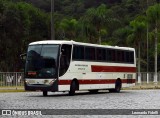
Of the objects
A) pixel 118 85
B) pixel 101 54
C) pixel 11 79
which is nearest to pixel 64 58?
pixel 101 54

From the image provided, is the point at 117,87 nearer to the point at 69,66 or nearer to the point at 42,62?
the point at 69,66

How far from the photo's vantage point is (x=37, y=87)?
30906mm

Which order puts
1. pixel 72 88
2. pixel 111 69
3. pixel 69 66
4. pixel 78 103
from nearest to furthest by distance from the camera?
1. pixel 78 103
2. pixel 69 66
3. pixel 72 88
4. pixel 111 69

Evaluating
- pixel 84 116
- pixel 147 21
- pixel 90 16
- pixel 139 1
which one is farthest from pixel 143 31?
pixel 84 116

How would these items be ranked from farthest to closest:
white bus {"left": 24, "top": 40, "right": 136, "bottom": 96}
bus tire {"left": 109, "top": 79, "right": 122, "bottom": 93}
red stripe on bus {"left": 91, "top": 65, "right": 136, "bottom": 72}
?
bus tire {"left": 109, "top": 79, "right": 122, "bottom": 93}
red stripe on bus {"left": 91, "top": 65, "right": 136, "bottom": 72}
white bus {"left": 24, "top": 40, "right": 136, "bottom": 96}

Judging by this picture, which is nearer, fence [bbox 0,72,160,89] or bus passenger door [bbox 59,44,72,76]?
bus passenger door [bbox 59,44,72,76]

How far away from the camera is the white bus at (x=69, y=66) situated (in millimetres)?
31047

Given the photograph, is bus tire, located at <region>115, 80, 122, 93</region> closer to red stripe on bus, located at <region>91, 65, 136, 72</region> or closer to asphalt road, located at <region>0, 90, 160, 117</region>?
red stripe on bus, located at <region>91, 65, 136, 72</region>

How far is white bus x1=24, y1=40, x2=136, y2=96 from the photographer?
102 ft

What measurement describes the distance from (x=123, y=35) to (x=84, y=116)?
57086 mm

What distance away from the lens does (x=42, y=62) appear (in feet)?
102

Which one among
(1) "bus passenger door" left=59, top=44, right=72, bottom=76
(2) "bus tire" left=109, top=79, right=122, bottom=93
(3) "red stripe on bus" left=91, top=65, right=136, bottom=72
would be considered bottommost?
(2) "bus tire" left=109, top=79, right=122, bottom=93

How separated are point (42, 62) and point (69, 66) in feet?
6.42

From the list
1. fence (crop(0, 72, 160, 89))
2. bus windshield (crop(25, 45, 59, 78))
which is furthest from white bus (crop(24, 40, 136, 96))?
fence (crop(0, 72, 160, 89))
